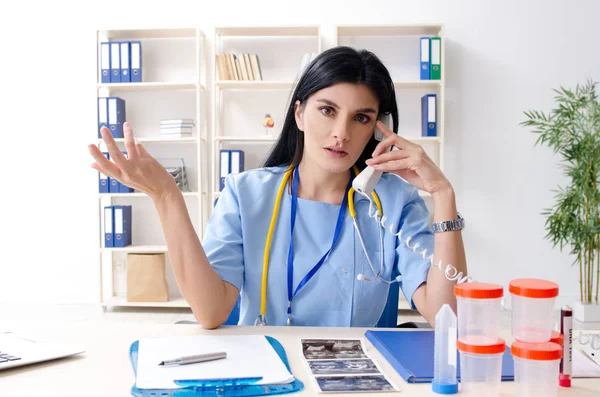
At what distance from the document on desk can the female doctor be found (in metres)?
0.23

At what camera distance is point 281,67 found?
4.50m

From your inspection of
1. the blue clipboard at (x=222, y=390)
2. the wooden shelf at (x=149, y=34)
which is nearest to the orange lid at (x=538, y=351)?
the blue clipboard at (x=222, y=390)

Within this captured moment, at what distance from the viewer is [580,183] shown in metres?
3.96

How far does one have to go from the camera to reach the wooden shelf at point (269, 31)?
4254 mm

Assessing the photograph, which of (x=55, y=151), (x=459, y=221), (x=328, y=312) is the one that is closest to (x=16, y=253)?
(x=55, y=151)

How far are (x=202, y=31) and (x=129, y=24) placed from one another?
598 millimetres

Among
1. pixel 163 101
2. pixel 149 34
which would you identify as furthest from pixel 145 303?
pixel 149 34

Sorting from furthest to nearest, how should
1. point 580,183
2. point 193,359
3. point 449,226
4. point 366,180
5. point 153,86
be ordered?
point 153,86 < point 580,183 < point 366,180 < point 449,226 < point 193,359

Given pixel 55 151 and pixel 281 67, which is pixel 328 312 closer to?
pixel 281 67

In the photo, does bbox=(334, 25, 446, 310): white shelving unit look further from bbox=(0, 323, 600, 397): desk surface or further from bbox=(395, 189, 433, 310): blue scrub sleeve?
bbox=(0, 323, 600, 397): desk surface

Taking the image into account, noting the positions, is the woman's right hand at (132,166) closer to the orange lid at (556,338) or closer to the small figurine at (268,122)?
the orange lid at (556,338)

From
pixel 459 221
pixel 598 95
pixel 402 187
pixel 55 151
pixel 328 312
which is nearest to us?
pixel 459 221

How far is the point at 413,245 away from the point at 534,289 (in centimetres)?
72

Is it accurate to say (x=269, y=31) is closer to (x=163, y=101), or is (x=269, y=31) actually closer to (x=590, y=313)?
(x=163, y=101)
